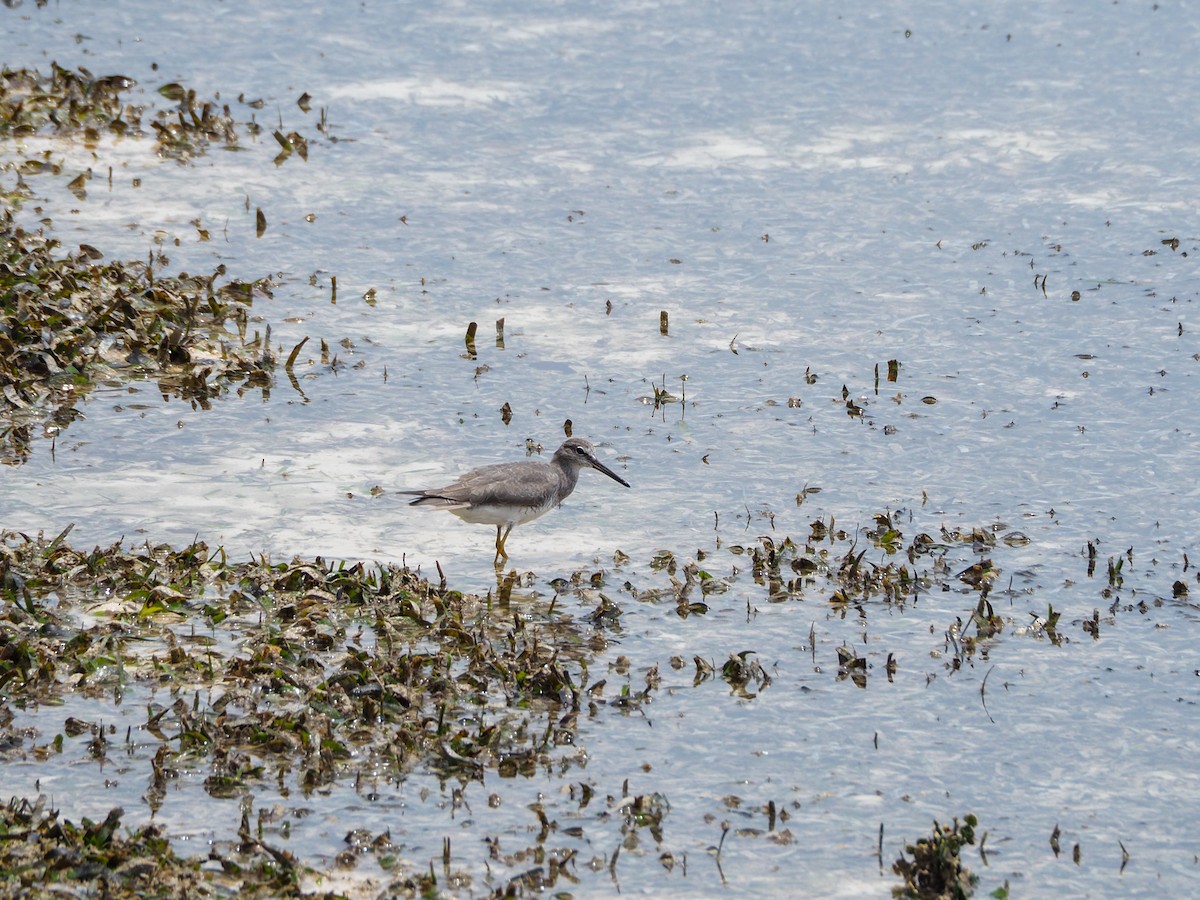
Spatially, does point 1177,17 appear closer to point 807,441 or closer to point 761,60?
point 761,60

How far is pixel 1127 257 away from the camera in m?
20.1

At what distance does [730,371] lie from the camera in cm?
1708

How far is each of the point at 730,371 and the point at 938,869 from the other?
8593 mm

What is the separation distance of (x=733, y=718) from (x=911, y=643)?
1720mm

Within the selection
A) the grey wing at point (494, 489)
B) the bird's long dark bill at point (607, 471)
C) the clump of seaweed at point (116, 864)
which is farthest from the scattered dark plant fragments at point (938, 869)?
the bird's long dark bill at point (607, 471)

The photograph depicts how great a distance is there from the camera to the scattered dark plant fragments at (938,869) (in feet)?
29.6

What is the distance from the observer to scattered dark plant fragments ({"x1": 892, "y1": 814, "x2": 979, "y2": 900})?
9023 millimetres

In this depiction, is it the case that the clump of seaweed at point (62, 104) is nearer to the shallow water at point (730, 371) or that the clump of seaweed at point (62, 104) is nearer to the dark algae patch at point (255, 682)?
the shallow water at point (730, 371)

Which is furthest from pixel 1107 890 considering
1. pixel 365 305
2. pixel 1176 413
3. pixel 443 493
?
pixel 365 305

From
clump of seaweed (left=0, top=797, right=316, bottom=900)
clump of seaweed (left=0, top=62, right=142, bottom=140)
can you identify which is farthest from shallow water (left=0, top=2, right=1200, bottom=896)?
clump of seaweed (left=0, top=62, right=142, bottom=140)

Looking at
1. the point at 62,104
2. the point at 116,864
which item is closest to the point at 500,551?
the point at 116,864

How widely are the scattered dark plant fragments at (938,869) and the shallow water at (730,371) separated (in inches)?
7.7

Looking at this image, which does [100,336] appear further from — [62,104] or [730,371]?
[62,104]

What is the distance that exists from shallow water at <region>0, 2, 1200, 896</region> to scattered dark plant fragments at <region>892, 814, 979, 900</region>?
0.20 m
